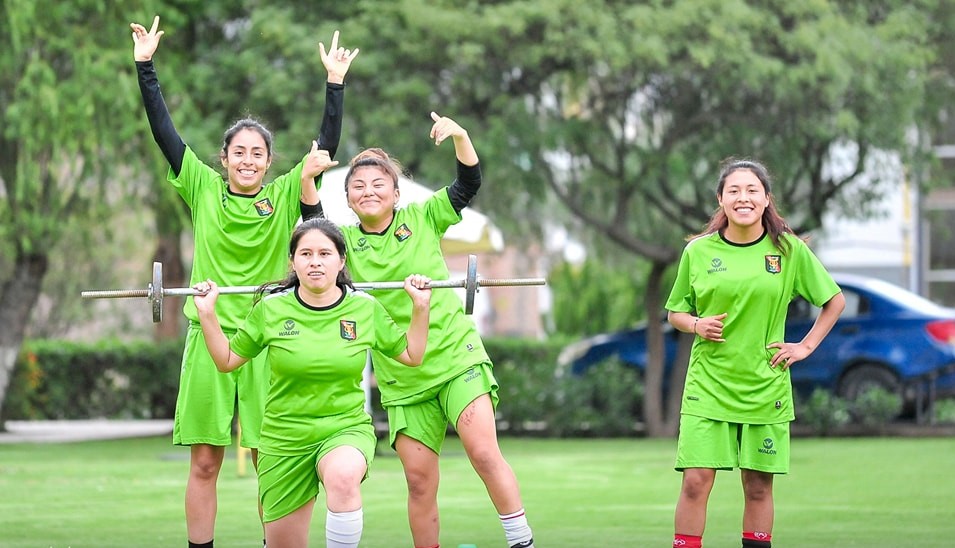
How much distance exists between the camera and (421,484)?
6824mm

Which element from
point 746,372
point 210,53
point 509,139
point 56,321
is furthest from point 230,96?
point 56,321

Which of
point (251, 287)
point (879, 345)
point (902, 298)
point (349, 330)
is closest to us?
point (349, 330)

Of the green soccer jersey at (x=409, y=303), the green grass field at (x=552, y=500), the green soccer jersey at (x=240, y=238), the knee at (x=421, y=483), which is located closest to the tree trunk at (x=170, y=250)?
the green grass field at (x=552, y=500)

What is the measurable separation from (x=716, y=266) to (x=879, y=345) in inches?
452

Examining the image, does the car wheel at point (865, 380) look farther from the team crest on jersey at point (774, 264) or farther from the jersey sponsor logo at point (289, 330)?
the jersey sponsor logo at point (289, 330)

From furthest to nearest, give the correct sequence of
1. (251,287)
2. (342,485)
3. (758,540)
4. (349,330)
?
1. (758,540)
2. (251,287)
3. (349,330)
4. (342,485)

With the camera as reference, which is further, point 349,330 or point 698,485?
point 698,485

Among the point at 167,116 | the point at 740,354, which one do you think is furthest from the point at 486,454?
the point at 167,116

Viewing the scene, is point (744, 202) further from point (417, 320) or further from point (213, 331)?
point (213, 331)

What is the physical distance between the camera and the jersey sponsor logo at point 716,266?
6.93 metres

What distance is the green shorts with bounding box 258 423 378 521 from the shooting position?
614 centimetres

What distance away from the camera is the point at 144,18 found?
17469 millimetres

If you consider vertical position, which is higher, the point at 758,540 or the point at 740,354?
the point at 740,354

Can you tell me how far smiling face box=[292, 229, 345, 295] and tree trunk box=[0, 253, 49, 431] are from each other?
501 inches
